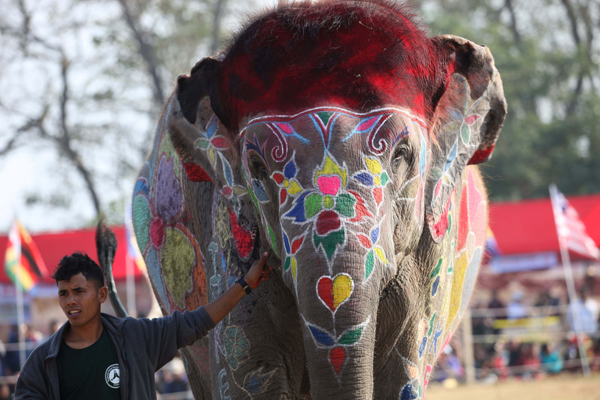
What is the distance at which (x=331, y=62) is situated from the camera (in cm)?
240

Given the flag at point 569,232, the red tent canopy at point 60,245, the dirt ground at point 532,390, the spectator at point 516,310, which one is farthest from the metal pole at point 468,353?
the red tent canopy at point 60,245

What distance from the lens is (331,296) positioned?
6.99 feet

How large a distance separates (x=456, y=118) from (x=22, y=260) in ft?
30.2

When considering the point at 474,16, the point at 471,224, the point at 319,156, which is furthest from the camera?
the point at 474,16

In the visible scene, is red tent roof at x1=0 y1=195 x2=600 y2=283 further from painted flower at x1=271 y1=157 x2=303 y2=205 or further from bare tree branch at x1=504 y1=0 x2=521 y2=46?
bare tree branch at x1=504 y1=0 x2=521 y2=46

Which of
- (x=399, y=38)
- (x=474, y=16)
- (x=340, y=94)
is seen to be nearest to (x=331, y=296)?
(x=340, y=94)

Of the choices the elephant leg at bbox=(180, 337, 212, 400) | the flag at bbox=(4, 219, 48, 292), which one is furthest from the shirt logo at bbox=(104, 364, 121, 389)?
the flag at bbox=(4, 219, 48, 292)

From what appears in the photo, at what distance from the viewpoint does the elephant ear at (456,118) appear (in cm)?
269

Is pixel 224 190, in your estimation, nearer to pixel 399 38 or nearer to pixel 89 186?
pixel 399 38

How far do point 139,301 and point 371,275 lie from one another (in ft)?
37.4

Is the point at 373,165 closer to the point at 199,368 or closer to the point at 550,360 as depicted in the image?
the point at 199,368

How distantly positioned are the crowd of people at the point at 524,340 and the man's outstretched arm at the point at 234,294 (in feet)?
31.8

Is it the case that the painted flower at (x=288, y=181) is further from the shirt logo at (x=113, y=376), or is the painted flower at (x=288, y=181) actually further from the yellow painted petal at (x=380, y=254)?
the shirt logo at (x=113, y=376)

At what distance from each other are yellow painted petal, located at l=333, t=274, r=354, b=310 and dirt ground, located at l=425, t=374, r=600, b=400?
7526 millimetres
